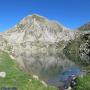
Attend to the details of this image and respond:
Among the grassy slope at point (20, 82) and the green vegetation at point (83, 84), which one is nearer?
the green vegetation at point (83, 84)

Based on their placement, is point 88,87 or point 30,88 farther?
point 30,88

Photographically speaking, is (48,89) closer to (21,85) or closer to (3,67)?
(21,85)

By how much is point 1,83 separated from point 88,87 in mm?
14109

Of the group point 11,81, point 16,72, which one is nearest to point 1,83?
point 11,81

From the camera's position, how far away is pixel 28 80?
49.5 meters

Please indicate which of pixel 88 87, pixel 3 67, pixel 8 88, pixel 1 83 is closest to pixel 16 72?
pixel 3 67

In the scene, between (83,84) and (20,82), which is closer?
(83,84)

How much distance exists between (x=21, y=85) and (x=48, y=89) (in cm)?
490

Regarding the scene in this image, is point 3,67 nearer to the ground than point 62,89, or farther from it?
farther from it

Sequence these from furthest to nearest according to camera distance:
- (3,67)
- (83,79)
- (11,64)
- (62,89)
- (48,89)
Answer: (11,64) < (3,67) < (62,89) < (48,89) < (83,79)

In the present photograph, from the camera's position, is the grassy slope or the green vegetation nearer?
the green vegetation

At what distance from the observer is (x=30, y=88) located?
45.7 meters

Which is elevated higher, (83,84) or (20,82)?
(20,82)

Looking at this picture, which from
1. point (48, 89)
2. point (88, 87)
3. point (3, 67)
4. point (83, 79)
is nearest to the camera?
point (88, 87)
